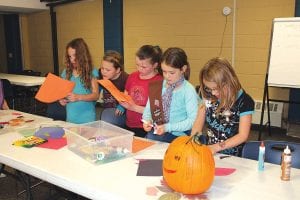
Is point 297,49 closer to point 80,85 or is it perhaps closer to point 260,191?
point 80,85

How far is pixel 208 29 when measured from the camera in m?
5.30

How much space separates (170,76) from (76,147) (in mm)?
756

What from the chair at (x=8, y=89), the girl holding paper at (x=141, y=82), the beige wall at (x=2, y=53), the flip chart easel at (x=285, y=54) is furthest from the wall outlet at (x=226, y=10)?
the beige wall at (x=2, y=53)

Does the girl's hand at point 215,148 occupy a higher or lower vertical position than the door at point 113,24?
lower

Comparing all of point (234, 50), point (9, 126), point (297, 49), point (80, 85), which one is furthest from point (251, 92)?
point (9, 126)

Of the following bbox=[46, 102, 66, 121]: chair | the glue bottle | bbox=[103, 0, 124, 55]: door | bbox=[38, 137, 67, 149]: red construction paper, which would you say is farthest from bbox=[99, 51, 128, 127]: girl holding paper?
bbox=[103, 0, 124, 55]: door

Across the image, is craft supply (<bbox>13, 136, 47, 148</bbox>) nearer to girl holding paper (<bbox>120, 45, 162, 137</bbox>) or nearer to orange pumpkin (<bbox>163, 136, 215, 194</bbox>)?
girl holding paper (<bbox>120, 45, 162, 137</bbox>)

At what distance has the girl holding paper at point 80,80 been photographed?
2.79 m

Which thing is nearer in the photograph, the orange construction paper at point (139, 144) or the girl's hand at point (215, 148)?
the girl's hand at point (215, 148)

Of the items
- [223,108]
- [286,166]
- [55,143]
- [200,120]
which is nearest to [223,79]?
[223,108]

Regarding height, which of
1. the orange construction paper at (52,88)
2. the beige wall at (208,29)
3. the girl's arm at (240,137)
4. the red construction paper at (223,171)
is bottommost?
the red construction paper at (223,171)

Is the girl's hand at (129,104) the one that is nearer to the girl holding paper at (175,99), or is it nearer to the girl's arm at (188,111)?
the girl holding paper at (175,99)

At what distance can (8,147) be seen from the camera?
2.04 meters

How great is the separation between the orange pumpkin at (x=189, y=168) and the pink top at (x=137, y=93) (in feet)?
3.85
